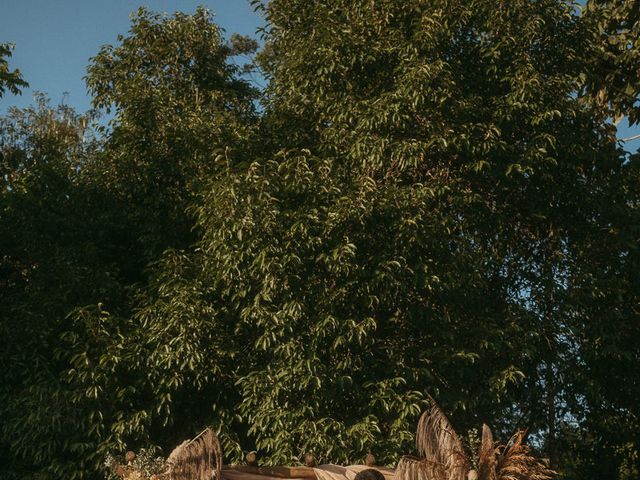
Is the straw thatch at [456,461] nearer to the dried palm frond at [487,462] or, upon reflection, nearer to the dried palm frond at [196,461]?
the dried palm frond at [487,462]

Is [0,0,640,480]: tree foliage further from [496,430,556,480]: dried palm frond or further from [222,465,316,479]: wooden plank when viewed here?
[496,430,556,480]: dried palm frond

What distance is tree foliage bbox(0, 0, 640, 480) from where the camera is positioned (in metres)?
11.1

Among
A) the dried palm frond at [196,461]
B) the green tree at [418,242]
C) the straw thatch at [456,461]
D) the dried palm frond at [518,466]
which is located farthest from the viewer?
the green tree at [418,242]

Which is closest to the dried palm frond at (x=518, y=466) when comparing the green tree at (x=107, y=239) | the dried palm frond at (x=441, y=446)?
the dried palm frond at (x=441, y=446)

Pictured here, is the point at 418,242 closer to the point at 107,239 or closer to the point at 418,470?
the point at 418,470

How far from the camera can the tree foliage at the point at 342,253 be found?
1108cm

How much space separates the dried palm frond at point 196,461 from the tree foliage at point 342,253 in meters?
3.01

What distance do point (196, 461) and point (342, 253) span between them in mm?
3718

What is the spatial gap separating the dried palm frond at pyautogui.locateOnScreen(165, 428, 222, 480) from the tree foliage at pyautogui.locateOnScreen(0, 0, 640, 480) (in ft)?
9.86

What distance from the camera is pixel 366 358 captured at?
11539 millimetres

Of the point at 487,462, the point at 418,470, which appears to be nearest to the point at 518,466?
the point at 487,462

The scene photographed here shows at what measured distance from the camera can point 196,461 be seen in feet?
25.0

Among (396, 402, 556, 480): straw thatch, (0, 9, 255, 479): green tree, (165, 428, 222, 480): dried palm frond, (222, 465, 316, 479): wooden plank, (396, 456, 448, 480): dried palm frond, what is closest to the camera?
(165, 428, 222, 480): dried palm frond

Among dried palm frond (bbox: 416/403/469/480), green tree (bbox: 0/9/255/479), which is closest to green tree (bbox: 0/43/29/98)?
green tree (bbox: 0/9/255/479)
